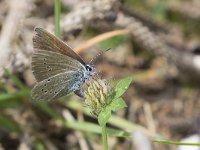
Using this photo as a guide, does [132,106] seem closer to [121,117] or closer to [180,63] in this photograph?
[121,117]

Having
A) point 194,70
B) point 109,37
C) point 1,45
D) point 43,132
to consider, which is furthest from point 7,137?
point 194,70

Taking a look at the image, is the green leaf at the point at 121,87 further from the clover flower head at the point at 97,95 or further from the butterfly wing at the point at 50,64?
the butterfly wing at the point at 50,64

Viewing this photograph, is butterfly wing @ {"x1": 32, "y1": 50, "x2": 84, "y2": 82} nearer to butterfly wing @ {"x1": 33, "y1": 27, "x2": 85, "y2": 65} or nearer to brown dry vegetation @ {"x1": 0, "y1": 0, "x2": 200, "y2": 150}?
butterfly wing @ {"x1": 33, "y1": 27, "x2": 85, "y2": 65}

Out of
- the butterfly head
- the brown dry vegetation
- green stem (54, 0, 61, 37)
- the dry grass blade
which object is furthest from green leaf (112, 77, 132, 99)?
the dry grass blade

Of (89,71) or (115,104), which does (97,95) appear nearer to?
(115,104)

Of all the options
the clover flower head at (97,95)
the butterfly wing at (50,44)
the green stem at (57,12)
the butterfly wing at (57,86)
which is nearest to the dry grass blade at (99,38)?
the green stem at (57,12)
